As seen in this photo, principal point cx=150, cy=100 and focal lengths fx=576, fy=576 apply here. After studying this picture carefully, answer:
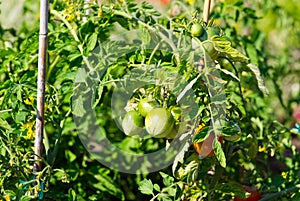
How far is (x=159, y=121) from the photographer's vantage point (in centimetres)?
133

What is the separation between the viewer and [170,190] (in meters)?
1.51

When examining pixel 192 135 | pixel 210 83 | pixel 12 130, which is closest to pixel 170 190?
pixel 192 135

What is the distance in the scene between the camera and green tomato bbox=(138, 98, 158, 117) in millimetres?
1375

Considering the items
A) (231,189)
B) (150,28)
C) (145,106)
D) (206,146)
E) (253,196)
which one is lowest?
(253,196)

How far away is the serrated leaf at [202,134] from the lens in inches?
52.1

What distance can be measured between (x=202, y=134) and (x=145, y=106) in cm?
16

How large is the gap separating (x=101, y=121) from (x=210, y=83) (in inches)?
30.4

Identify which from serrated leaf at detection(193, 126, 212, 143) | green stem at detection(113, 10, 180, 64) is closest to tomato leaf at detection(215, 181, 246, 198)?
serrated leaf at detection(193, 126, 212, 143)

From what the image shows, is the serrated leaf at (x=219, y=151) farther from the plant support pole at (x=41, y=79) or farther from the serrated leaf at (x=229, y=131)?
the plant support pole at (x=41, y=79)

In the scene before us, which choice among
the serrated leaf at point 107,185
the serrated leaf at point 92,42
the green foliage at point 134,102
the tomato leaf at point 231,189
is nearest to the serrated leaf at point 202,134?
the green foliage at point 134,102

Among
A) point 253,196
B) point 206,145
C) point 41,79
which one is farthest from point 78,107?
point 253,196

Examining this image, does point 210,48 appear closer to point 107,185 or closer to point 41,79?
point 41,79

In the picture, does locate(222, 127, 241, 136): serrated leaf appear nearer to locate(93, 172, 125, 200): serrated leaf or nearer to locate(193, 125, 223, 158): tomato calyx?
locate(193, 125, 223, 158): tomato calyx

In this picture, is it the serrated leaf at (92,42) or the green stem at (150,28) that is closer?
the green stem at (150,28)
